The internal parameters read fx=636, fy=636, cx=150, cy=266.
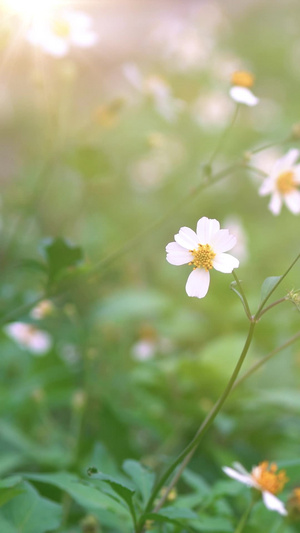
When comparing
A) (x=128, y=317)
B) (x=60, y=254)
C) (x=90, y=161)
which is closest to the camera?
(x=60, y=254)

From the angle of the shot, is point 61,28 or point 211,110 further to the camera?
point 211,110

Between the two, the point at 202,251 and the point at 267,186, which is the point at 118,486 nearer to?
the point at 202,251

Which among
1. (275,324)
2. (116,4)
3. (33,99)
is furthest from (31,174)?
(116,4)

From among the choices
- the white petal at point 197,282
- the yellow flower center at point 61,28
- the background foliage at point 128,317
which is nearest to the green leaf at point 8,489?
the background foliage at point 128,317

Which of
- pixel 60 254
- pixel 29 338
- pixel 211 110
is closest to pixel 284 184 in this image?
pixel 60 254

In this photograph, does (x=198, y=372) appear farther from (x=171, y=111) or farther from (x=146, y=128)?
(x=146, y=128)

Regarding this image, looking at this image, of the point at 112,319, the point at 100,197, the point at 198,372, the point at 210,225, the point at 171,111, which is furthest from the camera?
the point at 100,197
